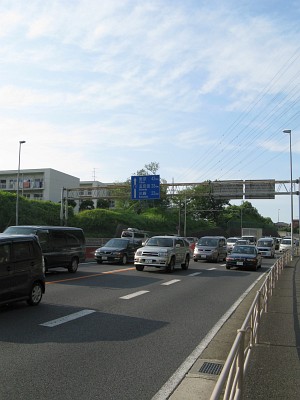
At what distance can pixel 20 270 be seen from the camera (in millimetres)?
10211

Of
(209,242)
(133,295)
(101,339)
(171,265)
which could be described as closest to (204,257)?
(209,242)

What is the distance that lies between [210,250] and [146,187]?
1538 cm

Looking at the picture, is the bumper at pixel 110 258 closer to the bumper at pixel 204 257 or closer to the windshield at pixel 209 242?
the bumper at pixel 204 257

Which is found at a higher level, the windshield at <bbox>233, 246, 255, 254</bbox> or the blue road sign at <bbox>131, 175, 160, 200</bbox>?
the blue road sign at <bbox>131, 175, 160, 200</bbox>

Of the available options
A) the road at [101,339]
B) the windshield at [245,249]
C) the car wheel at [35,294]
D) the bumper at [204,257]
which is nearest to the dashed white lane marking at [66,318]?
the road at [101,339]

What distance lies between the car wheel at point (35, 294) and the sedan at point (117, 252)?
14.5 m

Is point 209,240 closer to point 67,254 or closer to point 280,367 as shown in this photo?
point 67,254

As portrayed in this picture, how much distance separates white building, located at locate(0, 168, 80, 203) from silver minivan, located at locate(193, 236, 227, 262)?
2587 inches

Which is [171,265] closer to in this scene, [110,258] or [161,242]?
[161,242]

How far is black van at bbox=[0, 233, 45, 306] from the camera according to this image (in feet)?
31.9

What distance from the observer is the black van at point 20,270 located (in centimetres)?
972

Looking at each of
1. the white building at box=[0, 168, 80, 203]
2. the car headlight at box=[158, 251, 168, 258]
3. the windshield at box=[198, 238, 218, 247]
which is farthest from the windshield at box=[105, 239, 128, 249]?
the white building at box=[0, 168, 80, 203]

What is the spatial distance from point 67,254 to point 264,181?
40.0m

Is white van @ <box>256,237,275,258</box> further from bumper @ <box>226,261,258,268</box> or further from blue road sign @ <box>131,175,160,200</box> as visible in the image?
bumper @ <box>226,261,258,268</box>
